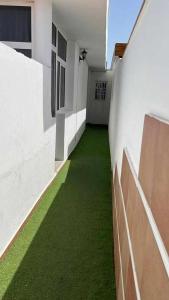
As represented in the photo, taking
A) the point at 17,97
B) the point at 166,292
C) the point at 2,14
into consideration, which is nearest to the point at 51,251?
the point at 17,97

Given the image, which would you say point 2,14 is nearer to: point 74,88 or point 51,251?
point 74,88

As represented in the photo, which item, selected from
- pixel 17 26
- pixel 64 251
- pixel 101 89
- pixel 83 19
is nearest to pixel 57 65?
pixel 83 19

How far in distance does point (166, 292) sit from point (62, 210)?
3142 mm

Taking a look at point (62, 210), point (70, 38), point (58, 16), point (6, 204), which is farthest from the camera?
point (70, 38)

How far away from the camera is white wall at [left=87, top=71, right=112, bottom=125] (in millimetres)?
13759

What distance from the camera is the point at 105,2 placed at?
12.5 ft

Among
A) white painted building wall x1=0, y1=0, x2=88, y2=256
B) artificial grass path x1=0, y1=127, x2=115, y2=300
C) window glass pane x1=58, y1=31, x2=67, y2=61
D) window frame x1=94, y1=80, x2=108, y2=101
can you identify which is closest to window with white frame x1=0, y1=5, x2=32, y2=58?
white painted building wall x1=0, y1=0, x2=88, y2=256

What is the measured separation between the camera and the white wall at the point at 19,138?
265 centimetres

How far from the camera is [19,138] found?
122 inches

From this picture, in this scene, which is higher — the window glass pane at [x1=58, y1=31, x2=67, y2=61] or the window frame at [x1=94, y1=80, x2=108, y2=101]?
the window glass pane at [x1=58, y1=31, x2=67, y2=61]

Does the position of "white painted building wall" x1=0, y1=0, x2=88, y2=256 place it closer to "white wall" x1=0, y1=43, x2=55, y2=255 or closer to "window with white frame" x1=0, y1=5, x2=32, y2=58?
"white wall" x1=0, y1=43, x2=55, y2=255

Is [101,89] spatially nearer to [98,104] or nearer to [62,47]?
[98,104]

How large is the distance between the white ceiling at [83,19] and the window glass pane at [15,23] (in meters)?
0.54

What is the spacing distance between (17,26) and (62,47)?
198 cm
